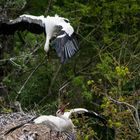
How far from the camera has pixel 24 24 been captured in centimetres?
947

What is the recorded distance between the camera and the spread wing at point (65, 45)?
27.0 feet

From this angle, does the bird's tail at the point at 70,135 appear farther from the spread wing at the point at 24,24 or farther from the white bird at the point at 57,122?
the spread wing at the point at 24,24

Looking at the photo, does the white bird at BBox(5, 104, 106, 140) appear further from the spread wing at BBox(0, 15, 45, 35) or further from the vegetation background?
the vegetation background

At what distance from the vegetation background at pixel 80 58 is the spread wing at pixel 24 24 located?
55.9 inches

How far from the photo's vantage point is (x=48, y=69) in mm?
12859

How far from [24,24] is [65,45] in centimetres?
127

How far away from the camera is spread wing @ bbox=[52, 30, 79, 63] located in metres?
8.23

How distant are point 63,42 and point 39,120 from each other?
4.35 feet

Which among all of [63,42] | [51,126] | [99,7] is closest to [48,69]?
[99,7]

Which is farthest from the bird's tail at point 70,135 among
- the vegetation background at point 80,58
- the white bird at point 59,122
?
the vegetation background at point 80,58

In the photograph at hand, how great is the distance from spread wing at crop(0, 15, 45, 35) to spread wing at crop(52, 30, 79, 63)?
73cm

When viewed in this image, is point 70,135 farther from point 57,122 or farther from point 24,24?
point 24,24

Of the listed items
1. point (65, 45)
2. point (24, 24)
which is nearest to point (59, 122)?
point (65, 45)

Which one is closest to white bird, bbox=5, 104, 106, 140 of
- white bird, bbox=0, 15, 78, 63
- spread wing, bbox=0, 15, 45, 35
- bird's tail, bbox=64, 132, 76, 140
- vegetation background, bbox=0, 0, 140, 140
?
bird's tail, bbox=64, 132, 76, 140
